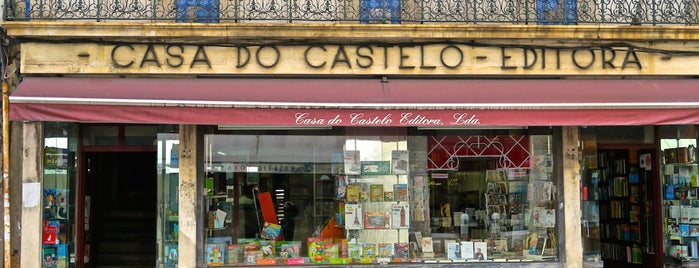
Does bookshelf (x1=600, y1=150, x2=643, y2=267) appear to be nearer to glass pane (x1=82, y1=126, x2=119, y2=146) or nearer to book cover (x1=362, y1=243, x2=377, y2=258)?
book cover (x1=362, y1=243, x2=377, y2=258)

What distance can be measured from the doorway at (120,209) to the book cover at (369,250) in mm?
3731

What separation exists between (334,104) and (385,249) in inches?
89.5

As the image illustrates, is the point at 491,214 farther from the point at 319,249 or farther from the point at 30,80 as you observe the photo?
the point at 30,80

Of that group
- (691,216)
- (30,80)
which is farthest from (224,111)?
(691,216)

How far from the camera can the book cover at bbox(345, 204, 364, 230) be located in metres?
9.41

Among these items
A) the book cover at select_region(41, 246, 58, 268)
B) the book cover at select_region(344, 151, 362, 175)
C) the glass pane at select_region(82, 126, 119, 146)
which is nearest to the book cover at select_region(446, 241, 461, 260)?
the book cover at select_region(344, 151, 362, 175)

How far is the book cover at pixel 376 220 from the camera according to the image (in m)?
9.41

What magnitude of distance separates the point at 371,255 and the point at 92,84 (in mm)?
3863

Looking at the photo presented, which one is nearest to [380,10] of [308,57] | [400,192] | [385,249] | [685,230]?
[308,57]

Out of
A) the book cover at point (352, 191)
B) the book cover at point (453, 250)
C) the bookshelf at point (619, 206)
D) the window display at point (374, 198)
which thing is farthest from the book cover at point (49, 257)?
the bookshelf at point (619, 206)

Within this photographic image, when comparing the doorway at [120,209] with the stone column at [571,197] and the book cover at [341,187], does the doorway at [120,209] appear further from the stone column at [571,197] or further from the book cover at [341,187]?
the stone column at [571,197]

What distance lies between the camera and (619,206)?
11.5 m

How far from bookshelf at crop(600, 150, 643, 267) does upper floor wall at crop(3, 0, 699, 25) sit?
2.48 m

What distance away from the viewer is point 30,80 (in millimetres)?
8422
